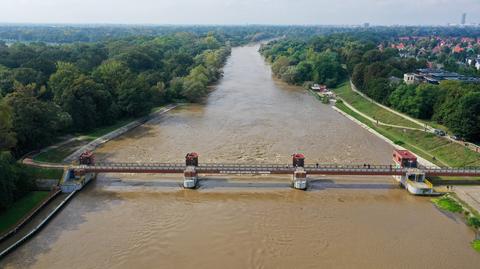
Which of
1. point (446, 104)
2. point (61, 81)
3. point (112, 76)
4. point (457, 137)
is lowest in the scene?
point (457, 137)

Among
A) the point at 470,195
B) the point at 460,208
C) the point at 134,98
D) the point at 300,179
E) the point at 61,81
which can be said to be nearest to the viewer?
the point at 460,208

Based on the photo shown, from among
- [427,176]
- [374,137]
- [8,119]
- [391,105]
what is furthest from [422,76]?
[8,119]

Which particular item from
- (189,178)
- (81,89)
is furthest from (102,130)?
(189,178)

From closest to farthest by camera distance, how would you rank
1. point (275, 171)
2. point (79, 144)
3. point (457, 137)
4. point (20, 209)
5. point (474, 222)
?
point (474, 222)
point (20, 209)
point (275, 171)
point (79, 144)
point (457, 137)

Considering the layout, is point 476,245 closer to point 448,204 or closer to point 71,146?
point 448,204

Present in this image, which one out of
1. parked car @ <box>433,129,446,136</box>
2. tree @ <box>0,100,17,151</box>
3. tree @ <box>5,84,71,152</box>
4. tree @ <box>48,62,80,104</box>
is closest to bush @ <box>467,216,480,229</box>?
parked car @ <box>433,129,446,136</box>

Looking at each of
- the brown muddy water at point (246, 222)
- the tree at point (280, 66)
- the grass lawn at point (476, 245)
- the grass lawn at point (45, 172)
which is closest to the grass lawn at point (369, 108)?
the brown muddy water at point (246, 222)

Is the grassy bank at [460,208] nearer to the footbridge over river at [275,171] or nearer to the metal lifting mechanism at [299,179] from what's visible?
the footbridge over river at [275,171]

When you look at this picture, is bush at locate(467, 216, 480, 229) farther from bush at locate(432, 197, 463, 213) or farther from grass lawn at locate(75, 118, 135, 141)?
grass lawn at locate(75, 118, 135, 141)
